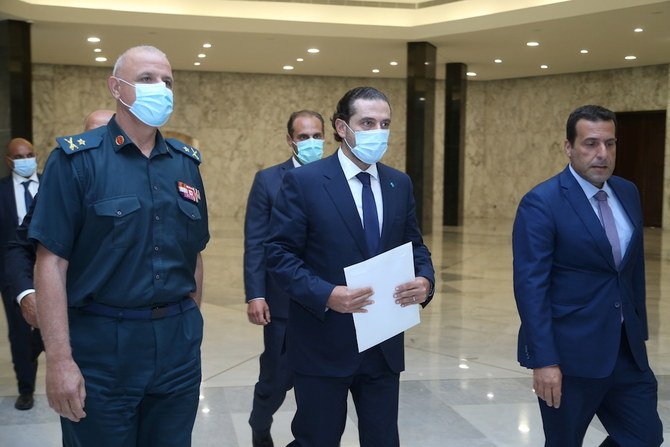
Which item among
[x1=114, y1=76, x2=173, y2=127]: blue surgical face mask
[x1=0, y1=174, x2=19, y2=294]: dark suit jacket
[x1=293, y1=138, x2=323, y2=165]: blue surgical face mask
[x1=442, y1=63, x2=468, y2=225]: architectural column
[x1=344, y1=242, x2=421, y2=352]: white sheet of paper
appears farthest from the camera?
[x1=442, y1=63, x2=468, y2=225]: architectural column

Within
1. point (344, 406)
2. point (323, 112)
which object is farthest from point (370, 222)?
point (323, 112)

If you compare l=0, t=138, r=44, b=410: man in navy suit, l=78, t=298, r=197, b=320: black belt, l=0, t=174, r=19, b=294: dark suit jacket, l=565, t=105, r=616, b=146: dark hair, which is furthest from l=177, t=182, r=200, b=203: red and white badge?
l=0, t=174, r=19, b=294: dark suit jacket

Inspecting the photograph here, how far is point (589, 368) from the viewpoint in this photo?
3398 millimetres

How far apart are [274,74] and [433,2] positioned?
28.9 feet

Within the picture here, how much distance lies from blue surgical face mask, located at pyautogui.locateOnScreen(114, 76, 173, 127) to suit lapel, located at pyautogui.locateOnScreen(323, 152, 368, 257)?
804mm

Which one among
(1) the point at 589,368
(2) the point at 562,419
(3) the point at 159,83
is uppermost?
(3) the point at 159,83

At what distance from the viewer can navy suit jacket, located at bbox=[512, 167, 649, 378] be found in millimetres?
3404

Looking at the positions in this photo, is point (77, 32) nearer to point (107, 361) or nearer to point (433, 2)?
point (433, 2)

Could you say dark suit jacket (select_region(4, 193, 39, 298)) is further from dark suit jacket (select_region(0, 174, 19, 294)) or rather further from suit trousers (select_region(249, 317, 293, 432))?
dark suit jacket (select_region(0, 174, 19, 294))

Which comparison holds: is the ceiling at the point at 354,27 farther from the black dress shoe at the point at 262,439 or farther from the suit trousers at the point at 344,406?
the suit trousers at the point at 344,406

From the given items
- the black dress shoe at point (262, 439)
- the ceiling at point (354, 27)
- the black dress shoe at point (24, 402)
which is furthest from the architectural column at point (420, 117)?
the black dress shoe at point (262, 439)

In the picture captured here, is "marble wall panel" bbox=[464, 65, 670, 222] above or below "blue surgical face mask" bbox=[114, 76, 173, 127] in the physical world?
above

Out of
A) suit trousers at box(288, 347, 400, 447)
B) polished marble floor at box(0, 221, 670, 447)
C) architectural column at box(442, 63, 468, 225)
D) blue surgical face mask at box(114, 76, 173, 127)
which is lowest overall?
polished marble floor at box(0, 221, 670, 447)

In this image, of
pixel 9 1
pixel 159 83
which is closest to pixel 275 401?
pixel 159 83
